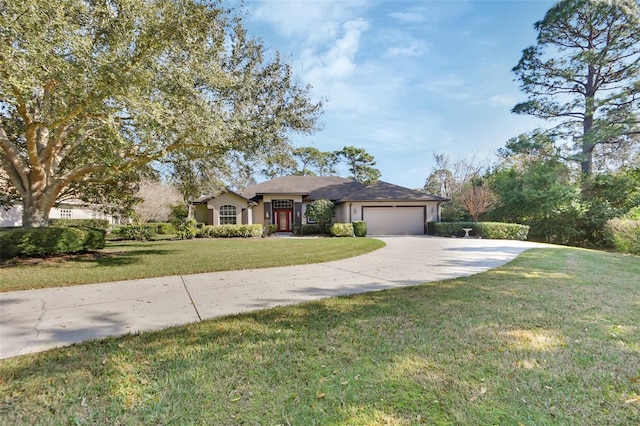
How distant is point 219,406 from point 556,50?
2671 cm

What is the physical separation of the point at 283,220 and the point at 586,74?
896 inches

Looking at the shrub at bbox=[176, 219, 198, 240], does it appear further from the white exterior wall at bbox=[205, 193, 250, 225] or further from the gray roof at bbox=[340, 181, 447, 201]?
the gray roof at bbox=[340, 181, 447, 201]

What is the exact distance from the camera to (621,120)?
17.7 metres

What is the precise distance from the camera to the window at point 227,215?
71.8 feet

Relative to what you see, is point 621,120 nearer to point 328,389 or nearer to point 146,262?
point 328,389

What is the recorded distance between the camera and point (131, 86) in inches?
224

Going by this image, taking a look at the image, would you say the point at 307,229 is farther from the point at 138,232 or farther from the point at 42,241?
the point at 42,241

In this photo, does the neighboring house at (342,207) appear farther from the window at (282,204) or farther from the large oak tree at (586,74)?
the large oak tree at (586,74)

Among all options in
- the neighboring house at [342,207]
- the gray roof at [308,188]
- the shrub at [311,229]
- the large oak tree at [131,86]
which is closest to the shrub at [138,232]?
the neighboring house at [342,207]

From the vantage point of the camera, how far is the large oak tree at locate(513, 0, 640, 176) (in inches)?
687

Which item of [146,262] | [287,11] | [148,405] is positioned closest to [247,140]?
[287,11]

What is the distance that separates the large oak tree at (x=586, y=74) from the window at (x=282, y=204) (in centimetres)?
1749

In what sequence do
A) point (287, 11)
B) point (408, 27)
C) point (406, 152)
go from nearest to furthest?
point (287, 11)
point (408, 27)
point (406, 152)

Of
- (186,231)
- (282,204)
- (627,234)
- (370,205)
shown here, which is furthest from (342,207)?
(627,234)
